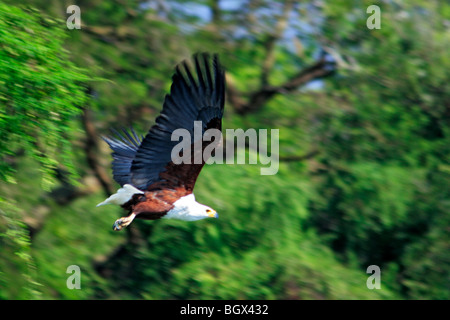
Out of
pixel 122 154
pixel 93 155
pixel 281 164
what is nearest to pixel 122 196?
pixel 122 154

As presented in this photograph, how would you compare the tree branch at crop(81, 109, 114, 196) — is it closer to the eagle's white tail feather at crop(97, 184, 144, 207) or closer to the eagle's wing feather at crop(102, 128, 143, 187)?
the eagle's wing feather at crop(102, 128, 143, 187)

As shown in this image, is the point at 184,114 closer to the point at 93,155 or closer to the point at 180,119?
the point at 180,119

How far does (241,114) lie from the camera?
452 inches

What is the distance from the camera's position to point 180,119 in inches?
238

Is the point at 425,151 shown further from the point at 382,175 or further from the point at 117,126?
the point at 117,126

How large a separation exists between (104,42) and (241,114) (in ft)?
8.60

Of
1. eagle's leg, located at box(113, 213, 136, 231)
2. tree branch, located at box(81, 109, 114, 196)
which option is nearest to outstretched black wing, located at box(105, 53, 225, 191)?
eagle's leg, located at box(113, 213, 136, 231)

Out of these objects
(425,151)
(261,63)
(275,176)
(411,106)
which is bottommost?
(275,176)

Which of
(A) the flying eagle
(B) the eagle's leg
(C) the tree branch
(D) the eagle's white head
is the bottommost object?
(B) the eagle's leg

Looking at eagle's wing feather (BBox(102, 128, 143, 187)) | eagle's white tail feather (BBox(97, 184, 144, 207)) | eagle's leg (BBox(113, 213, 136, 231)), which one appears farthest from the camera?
eagle's wing feather (BBox(102, 128, 143, 187))

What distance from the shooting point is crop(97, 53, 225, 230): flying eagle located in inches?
233

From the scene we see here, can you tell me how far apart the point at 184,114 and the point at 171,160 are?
18.8 inches

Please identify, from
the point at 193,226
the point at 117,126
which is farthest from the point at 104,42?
the point at 193,226

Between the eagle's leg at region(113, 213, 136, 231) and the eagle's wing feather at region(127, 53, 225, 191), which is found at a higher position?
the eagle's wing feather at region(127, 53, 225, 191)
